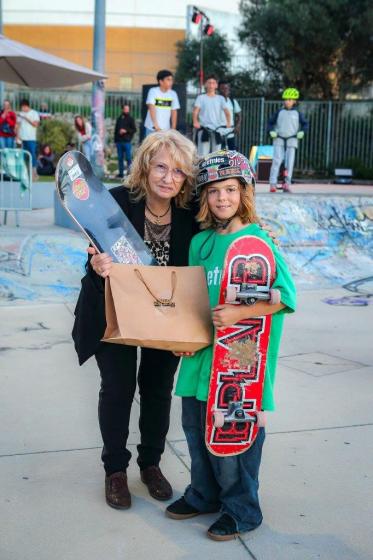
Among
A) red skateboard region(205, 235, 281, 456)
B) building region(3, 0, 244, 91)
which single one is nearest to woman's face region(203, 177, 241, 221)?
red skateboard region(205, 235, 281, 456)

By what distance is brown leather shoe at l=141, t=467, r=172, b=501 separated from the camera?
3.21m

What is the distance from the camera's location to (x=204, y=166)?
2908 mm

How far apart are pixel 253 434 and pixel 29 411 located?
72.5 inches

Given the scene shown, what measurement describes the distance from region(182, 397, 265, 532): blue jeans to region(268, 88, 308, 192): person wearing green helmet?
8.90 metres

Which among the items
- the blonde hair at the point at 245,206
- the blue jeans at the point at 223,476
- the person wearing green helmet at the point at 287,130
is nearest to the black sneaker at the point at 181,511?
the blue jeans at the point at 223,476

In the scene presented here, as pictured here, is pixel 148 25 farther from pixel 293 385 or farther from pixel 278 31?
pixel 293 385

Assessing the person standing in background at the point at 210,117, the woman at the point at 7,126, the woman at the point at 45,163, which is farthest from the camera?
the woman at the point at 45,163

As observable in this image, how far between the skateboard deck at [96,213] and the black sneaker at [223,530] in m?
1.07

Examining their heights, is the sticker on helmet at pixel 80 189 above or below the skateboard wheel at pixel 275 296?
above

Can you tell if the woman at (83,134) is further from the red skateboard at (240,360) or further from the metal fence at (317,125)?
the red skateboard at (240,360)

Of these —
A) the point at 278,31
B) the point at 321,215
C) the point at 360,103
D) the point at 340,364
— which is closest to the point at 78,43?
the point at 278,31

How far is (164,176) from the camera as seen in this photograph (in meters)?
2.98

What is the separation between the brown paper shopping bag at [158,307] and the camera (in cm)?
274

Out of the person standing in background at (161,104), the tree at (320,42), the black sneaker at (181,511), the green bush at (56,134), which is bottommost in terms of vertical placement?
the black sneaker at (181,511)
